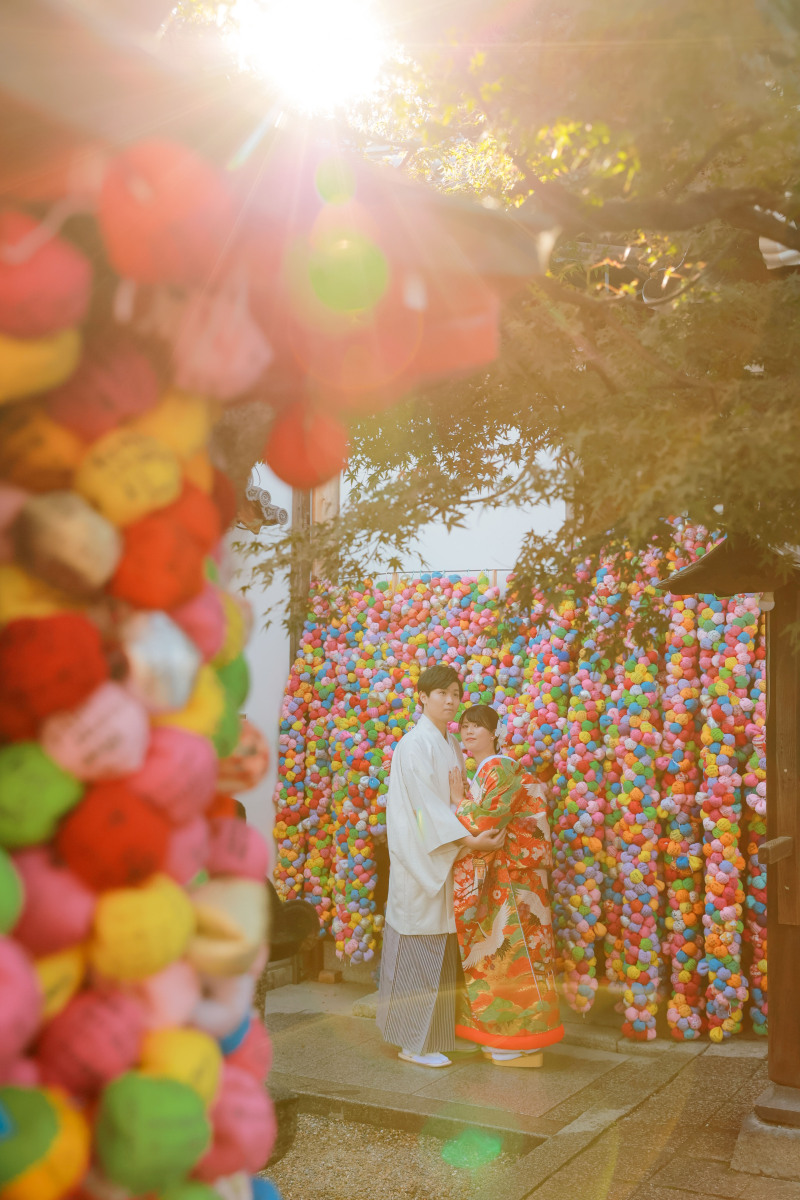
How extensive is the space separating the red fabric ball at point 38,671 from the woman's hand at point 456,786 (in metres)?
4.82

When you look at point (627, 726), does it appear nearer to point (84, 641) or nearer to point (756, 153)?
point (756, 153)

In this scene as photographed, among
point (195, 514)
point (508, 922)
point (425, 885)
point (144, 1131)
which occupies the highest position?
point (195, 514)

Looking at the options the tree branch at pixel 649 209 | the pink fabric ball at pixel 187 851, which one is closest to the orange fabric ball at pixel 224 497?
the pink fabric ball at pixel 187 851

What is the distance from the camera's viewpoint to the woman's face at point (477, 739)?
228 inches

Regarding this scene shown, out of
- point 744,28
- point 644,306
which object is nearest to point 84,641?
point 744,28

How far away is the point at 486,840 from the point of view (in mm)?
5496

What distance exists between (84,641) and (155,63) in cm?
79

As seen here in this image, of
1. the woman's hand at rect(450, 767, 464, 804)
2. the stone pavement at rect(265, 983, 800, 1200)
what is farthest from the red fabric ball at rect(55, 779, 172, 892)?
the woman's hand at rect(450, 767, 464, 804)

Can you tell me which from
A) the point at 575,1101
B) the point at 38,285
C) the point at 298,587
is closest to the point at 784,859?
the point at 575,1101

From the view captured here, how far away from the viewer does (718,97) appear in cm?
224

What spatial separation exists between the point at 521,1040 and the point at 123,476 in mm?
4976

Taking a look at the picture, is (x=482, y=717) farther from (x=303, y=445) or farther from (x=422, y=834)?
(x=303, y=445)

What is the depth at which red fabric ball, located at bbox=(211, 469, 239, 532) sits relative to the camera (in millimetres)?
1535

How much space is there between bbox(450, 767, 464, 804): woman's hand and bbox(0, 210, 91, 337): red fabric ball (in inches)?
194
